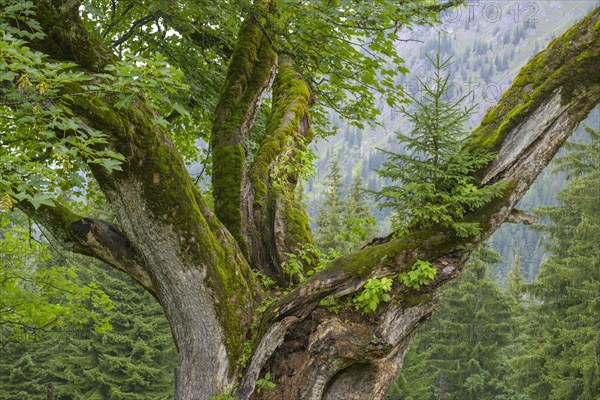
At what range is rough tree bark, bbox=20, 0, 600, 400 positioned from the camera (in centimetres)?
394

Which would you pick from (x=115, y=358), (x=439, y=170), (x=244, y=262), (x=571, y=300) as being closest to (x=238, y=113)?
(x=244, y=262)

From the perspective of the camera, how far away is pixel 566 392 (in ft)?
63.0

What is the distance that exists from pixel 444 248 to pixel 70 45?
3.48m

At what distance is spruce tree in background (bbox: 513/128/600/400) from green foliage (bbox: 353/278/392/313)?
17862mm

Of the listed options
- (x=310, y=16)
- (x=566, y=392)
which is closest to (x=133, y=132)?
(x=310, y=16)

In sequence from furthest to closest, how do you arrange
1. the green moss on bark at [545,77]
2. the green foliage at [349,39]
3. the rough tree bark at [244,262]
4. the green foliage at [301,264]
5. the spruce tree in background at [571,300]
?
the spruce tree in background at [571,300] → the green foliage at [301,264] → the green foliage at [349,39] → the green moss on bark at [545,77] → the rough tree bark at [244,262]

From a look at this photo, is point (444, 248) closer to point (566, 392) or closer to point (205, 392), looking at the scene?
point (205, 392)

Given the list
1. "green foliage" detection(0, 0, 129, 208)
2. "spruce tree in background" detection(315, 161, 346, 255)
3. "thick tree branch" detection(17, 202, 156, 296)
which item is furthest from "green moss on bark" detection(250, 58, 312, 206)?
"spruce tree in background" detection(315, 161, 346, 255)

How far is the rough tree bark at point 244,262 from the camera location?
394 cm

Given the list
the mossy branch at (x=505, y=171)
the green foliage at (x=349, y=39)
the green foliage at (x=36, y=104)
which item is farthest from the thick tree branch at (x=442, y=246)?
the green foliage at (x=36, y=104)

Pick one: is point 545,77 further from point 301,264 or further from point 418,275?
point 301,264

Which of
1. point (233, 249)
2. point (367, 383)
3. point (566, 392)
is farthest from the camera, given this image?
point (566, 392)

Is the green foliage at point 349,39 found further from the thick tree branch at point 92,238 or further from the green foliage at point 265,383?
the green foliage at point 265,383

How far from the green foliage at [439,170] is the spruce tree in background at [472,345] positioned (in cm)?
2517
